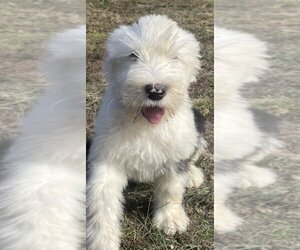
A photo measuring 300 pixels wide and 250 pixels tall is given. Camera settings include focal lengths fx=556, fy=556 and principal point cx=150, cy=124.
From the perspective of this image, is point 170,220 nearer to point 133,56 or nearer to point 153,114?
point 153,114

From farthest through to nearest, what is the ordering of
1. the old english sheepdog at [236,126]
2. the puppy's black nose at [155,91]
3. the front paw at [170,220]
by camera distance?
1. the old english sheepdog at [236,126]
2. the front paw at [170,220]
3. the puppy's black nose at [155,91]

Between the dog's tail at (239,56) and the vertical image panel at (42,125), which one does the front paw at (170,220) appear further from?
the dog's tail at (239,56)

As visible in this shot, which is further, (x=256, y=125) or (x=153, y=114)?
(x=256, y=125)

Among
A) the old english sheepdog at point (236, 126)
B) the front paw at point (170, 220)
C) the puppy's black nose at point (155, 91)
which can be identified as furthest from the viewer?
the old english sheepdog at point (236, 126)

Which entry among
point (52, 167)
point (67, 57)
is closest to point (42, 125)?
point (52, 167)

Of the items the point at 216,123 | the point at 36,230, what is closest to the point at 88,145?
the point at 36,230

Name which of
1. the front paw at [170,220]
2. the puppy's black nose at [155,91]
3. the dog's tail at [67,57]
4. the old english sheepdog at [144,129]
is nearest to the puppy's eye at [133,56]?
the old english sheepdog at [144,129]
